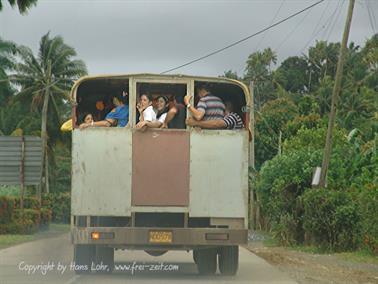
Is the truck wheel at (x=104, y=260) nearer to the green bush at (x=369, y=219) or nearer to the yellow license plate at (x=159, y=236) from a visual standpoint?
the yellow license plate at (x=159, y=236)

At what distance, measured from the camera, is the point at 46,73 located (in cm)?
6203

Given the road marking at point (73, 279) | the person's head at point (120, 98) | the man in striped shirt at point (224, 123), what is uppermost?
the person's head at point (120, 98)

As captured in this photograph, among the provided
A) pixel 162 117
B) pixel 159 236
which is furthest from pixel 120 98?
pixel 159 236

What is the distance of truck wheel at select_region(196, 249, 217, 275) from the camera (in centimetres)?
1532

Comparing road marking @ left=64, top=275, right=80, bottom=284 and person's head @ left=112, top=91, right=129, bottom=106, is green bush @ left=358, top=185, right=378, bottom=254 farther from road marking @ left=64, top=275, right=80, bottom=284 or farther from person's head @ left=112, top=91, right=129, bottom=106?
road marking @ left=64, top=275, right=80, bottom=284

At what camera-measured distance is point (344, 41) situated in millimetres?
24734

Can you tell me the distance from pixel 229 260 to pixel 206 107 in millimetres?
2855

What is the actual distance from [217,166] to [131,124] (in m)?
1.57

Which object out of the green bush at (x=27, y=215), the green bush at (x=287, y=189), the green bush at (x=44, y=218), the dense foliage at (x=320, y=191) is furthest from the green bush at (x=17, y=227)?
the green bush at (x=287, y=189)

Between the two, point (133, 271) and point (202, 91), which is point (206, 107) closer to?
point (202, 91)

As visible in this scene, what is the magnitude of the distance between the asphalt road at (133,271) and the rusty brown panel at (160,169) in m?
1.35

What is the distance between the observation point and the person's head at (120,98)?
560 inches

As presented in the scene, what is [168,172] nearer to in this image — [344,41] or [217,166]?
[217,166]

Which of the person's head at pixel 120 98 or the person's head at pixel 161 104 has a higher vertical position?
the person's head at pixel 120 98
